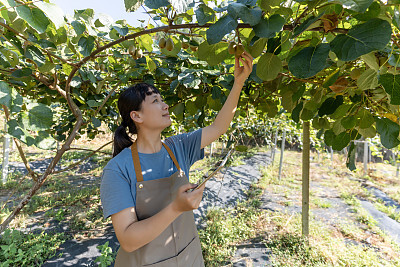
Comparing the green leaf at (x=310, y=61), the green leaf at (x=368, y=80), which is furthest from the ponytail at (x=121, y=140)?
the green leaf at (x=368, y=80)

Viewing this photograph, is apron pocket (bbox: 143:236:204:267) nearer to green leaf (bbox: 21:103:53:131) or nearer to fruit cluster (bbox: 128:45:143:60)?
green leaf (bbox: 21:103:53:131)

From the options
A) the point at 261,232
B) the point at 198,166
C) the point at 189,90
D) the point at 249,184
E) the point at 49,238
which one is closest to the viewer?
A: the point at 189,90

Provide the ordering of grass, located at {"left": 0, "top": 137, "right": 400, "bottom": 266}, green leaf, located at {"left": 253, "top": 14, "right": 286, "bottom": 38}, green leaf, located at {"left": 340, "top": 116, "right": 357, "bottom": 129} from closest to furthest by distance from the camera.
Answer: green leaf, located at {"left": 253, "top": 14, "right": 286, "bottom": 38}, green leaf, located at {"left": 340, "top": 116, "right": 357, "bottom": 129}, grass, located at {"left": 0, "top": 137, "right": 400, "bottom": 266}

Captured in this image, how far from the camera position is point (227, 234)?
10.1ft

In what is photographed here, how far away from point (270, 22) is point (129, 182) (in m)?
0.68

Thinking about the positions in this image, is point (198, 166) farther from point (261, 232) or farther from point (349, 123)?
point (349, 123)

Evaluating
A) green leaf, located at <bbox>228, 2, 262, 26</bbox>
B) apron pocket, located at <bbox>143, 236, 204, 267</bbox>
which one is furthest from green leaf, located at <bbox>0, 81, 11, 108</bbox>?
apron pocket, located at <bbox>143, 236, 204, 267</bbox>

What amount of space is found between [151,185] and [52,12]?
23.3 inches

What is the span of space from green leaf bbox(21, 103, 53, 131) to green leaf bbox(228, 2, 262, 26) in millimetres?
564

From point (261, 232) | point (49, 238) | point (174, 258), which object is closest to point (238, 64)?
point (174, 258)

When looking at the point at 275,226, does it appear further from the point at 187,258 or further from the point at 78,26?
the point at 78,26

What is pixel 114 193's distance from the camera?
741mm

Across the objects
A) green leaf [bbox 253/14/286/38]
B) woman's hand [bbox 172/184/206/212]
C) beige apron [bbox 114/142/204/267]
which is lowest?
beige apron [bbox 114/142/204/267]

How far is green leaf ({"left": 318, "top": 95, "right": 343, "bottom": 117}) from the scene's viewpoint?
921 millimetres
